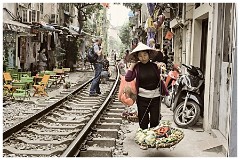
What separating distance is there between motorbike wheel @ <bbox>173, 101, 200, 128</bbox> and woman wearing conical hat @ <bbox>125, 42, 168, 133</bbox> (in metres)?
1.76

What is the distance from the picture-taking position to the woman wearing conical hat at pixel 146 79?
6199 millimetres

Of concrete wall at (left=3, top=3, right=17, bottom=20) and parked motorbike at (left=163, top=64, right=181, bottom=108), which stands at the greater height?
concrete wall at (left=3, top=3, right=17, bottom=20)

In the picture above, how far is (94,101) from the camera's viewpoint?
13.1 m

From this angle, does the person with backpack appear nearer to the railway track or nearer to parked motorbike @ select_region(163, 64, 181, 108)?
the railway track

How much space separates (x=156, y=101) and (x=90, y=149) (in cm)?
133

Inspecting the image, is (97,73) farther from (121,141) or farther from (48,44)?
(48,44)

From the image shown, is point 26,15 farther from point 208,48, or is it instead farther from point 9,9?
point 208,48

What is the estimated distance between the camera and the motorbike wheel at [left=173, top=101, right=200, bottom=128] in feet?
26.3

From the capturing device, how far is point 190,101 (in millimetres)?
8297

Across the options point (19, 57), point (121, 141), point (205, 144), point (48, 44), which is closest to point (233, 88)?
point (205, 144)

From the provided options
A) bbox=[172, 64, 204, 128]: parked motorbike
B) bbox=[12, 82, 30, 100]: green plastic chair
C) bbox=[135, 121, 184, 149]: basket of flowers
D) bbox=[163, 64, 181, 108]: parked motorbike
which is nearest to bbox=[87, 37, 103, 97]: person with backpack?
bbox=[12, 82, 30, 100]: green plastic chair

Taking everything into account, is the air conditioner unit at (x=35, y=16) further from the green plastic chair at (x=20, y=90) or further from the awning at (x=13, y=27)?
the green plastic chair at (x=20, y=90)

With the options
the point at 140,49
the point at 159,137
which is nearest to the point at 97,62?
the point at 140,49

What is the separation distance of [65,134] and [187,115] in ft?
8.20
